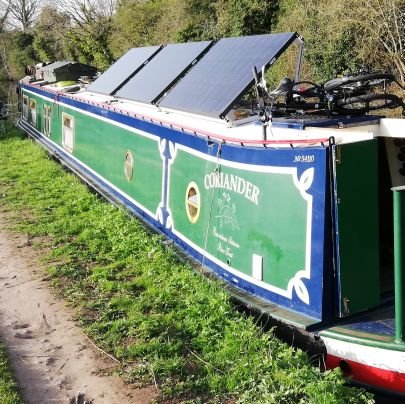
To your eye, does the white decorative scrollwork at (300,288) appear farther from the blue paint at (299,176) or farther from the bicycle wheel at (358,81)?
the bicycle wheel at (358,81)

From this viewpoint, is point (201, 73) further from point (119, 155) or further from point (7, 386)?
point (7, 386)

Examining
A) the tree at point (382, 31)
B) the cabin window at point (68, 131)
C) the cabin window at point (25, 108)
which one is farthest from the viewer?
the cabin window at point (25, 108)

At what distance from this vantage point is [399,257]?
8.77ft

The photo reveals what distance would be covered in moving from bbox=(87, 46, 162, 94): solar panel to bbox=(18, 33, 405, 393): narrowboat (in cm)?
69

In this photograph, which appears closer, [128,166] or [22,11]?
[128,166]

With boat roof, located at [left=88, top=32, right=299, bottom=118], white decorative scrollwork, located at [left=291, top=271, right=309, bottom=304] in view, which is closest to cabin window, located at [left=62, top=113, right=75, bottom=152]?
boat roof, located at [left=88, top=32, right=299, bottom=118]

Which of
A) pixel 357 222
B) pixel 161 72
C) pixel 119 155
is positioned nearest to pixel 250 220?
pixel 357 222

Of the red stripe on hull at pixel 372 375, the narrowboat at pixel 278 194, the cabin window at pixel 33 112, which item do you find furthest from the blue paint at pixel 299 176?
the cabin window at pixel 33 112

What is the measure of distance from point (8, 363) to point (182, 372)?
1.11 meters

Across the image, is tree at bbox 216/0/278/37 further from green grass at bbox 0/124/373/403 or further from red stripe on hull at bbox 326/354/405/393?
red stripe on hull at bbox 326/354/405/393

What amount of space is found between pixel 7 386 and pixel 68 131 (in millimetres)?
6346

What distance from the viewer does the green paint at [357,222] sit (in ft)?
10.2

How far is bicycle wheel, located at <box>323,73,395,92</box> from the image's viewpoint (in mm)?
3602

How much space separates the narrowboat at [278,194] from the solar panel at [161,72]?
0.08 ft
